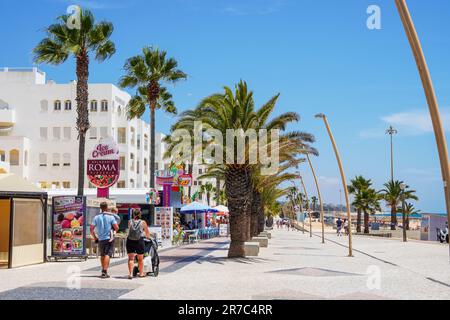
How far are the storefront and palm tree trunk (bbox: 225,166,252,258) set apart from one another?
22.1ft

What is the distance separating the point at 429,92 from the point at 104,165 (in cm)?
1728

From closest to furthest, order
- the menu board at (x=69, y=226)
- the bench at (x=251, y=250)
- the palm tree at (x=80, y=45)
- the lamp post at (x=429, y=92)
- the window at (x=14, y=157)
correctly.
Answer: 1. the lamp post at (x=429, y=92)
2. the menu board at (x=69, y=226)
3. the bench at (x=251, y=250)
4. the palm tree at (x=80, y=45)
5. the window at (x=14, y=157)

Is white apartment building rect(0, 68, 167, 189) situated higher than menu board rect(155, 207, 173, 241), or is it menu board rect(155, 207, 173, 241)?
white apartment building rect(0, 68, 167, 189)

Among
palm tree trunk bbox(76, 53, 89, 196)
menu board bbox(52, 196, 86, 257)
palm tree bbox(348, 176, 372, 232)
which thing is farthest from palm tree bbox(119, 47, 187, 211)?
palm tree bbox(348, 176, 372, 232)

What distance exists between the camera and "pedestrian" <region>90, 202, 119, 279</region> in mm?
14602

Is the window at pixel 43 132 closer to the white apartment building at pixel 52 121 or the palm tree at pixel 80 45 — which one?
the white apartment building at pixel 52 121

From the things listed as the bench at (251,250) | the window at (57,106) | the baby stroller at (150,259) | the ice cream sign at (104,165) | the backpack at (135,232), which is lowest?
the bench at (251,250)

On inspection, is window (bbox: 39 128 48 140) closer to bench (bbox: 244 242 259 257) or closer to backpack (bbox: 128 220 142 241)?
bench (bbox: 244 242 259 257)

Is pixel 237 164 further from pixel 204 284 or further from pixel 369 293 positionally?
pixel 369 293

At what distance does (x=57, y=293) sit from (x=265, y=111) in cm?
1389

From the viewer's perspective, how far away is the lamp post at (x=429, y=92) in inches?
436

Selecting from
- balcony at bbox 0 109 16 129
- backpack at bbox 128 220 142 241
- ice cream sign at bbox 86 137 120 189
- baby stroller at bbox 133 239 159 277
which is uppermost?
balcony at bbox 0 109 16 129

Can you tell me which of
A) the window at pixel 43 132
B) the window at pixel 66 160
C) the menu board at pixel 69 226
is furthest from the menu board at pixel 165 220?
the window at pixel 43 132

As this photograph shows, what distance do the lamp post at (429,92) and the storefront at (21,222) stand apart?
11.4 m
